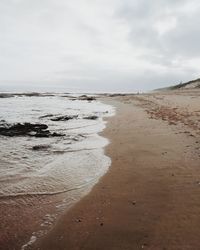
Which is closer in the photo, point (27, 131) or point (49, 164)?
point (49, 164)

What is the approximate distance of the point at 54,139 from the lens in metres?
12.7

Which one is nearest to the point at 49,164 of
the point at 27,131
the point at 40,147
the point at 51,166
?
the point at 51,166

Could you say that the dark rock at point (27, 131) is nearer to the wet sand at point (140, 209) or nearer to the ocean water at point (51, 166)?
the ocean water at point (51, 166)

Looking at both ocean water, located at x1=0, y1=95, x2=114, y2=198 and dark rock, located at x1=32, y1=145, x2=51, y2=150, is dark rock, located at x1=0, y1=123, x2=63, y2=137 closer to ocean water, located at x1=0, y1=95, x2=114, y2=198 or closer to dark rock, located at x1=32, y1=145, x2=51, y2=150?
ocean water, located at x1=0, y1=95, x2=114, y2=198

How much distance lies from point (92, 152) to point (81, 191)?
3.82m

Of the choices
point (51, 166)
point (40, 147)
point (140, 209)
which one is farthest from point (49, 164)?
point (140, 209)

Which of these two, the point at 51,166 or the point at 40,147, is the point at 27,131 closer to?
the point at 40,147

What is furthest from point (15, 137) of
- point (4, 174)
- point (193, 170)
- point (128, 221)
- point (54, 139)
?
point (128, 221)

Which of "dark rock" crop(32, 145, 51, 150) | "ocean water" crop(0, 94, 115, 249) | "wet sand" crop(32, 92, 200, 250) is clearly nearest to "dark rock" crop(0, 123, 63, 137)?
"ocean water" crop(0, 94, 115, 249)

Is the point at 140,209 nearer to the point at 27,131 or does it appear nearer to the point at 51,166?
the point at 51,166

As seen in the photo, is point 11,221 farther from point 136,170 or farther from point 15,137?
point 15,137

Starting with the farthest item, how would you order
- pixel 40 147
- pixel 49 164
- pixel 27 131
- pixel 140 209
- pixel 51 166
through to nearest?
pixel 27 131, pixel 40 147, pixel 49 164, pixel 51 166, pixel 140 209

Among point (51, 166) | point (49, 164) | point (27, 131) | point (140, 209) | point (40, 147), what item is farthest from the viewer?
point (27, 131)

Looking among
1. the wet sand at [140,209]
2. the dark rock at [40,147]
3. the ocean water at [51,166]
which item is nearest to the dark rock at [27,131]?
the ocean water at [51,166]
